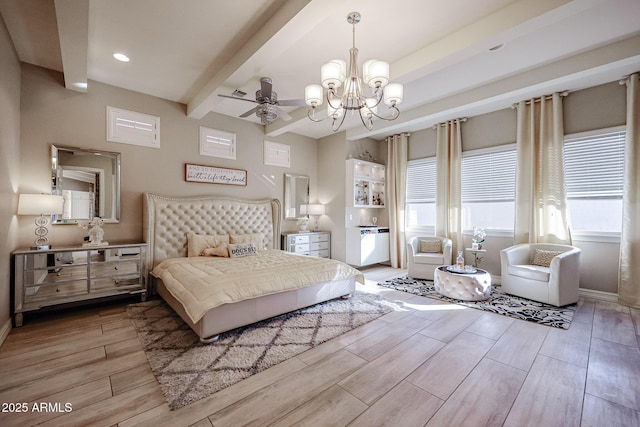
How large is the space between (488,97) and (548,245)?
242 cm

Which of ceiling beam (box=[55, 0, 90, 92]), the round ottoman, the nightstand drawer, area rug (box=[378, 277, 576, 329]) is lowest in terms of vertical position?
area rug (box=[378, 277, 576, 329])

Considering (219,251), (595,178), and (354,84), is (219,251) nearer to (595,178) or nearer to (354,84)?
(354,84)

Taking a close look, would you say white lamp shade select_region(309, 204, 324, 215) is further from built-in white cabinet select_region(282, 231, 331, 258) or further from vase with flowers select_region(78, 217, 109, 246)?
vase with flowers select_region(78, 217, 109, 246)

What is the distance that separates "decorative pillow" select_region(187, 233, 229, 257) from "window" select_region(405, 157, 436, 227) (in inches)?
161

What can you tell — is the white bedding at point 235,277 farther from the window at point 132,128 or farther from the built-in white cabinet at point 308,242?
the window at point 132,128

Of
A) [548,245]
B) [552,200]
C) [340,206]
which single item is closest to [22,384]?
[340,206]

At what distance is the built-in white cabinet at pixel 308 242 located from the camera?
5.49 m

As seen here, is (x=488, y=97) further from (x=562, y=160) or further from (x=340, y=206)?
(x=340, y=206)

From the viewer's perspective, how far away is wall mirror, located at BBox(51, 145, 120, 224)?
138 inches

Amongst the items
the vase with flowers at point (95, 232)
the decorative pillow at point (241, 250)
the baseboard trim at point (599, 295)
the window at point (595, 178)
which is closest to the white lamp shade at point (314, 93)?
the decorative pillow at point (241, 250)

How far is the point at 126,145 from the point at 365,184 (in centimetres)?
458

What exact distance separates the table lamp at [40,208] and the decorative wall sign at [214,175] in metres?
1.74

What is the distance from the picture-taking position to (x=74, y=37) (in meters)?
2.48

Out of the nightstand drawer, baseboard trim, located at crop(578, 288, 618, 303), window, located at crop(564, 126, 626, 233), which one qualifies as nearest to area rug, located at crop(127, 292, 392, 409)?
the nightstand drawer
